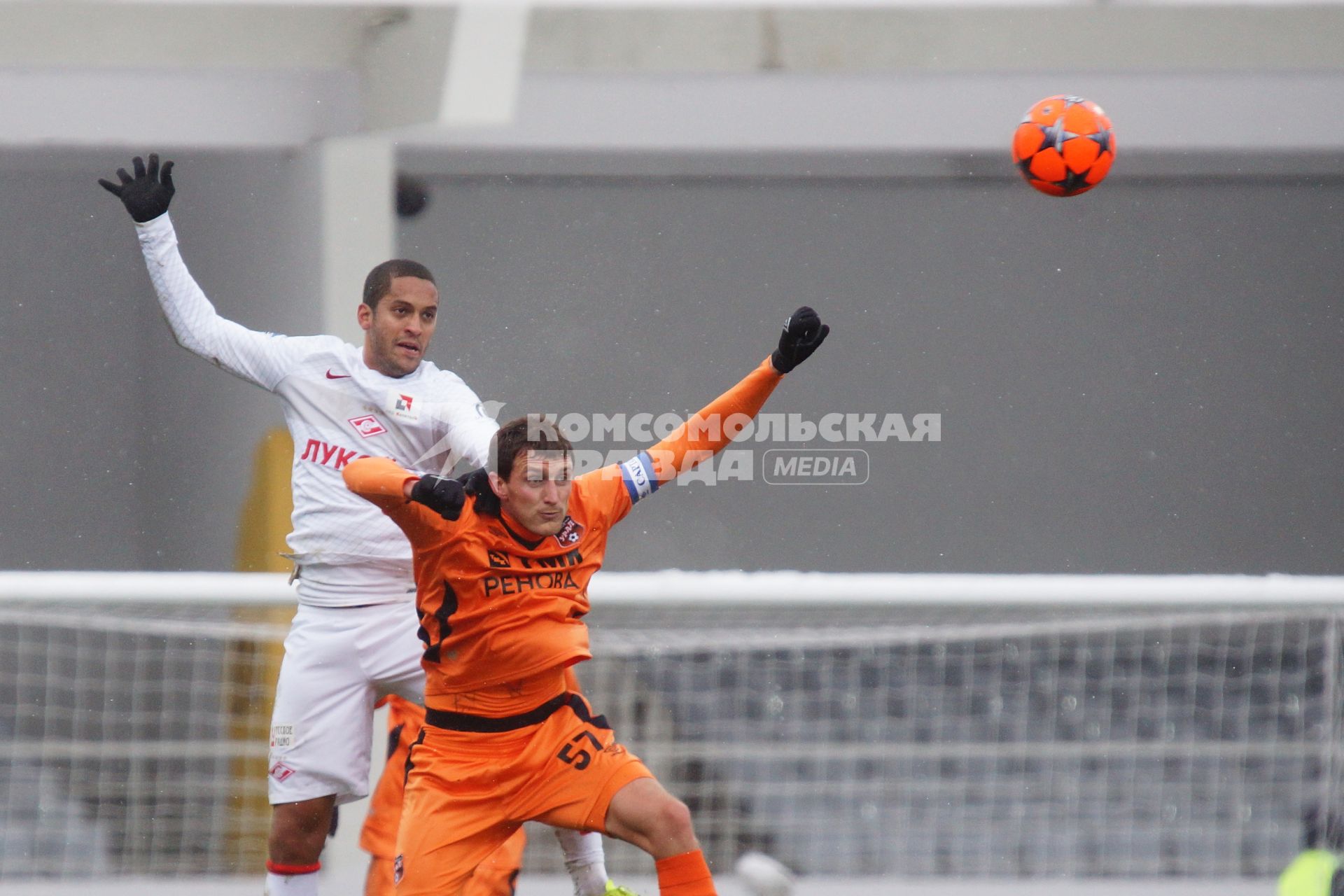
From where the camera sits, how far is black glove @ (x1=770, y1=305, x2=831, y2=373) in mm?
2816

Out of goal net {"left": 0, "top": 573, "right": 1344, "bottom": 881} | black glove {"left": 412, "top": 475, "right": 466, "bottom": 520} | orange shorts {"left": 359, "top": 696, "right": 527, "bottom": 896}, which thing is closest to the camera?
black glove {"left": 412, "top": 475, "right": 466, "bottom": 520}

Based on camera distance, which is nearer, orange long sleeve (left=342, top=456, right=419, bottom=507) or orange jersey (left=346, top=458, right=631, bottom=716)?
orange long sleeve (left=342, top=456, right=419, bottom=507)

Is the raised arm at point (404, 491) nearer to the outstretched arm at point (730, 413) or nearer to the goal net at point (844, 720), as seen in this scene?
the outstretched arm at point (730, 413)

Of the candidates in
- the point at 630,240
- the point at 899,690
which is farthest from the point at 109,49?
the point at 899,690

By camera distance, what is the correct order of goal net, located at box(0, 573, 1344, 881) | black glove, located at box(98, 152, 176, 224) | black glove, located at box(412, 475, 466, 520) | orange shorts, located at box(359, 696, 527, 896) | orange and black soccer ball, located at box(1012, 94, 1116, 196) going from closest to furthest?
black glove, located at box(412, 475, 466, 520) < black glove, located at box(98, 152, 176, 224) < orange shorts, located at box(359, 696, 527, 896) < orange and black soccer ball, located at box(1012, 94, 1116, 196) < goal net, located at box(0, 573, 1344, 881)

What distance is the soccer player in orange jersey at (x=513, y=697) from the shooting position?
2602 mm

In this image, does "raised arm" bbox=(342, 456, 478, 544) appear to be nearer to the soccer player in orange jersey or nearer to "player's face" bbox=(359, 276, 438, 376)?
the soccer player in orange jersey

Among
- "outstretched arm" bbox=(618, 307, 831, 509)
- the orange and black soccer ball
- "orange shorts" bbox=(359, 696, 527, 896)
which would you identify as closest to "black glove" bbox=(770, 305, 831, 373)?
"outstretched arm" bbox=(618, 307, 831, 509)

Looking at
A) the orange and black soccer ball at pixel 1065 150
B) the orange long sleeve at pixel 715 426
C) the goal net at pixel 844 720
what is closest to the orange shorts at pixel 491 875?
the orange long sleeve at pixel 715 426

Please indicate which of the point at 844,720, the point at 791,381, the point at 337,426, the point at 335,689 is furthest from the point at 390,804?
the point at 791,381

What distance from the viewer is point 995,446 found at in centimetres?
884

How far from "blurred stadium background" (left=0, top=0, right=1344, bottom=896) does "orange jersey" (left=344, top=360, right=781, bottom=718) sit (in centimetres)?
146

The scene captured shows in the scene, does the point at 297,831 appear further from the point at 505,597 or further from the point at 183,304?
the point at 183,304

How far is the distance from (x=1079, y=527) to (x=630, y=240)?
129 inches
